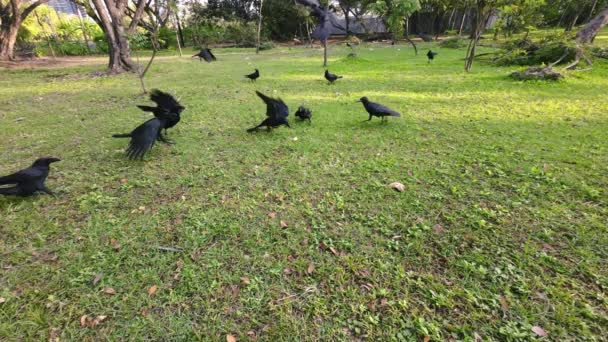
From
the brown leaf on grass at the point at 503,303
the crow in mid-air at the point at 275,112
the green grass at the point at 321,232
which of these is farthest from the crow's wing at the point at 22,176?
the brown leaf on grass at the point at 503,303

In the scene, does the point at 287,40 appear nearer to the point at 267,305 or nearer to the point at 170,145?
the point at 170,145

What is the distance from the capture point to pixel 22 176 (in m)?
2.82

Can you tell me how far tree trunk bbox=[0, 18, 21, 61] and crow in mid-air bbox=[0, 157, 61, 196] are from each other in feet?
65.2

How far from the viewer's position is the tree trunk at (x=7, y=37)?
50.9 feet

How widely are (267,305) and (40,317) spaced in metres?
1.45

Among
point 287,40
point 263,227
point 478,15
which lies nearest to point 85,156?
point 263,227

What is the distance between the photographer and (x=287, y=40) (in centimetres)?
3262

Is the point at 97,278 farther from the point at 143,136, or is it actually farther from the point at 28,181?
the point at 143,136

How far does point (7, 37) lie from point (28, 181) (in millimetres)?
20338

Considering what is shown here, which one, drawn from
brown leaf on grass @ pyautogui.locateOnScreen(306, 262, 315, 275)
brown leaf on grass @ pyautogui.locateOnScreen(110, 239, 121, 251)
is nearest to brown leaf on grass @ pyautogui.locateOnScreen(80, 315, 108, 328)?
brown leaf on grass @ pyautogui.locateOnScreen(110, 239, 121, 251)

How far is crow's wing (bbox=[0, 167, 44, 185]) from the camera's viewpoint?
9.00 feet

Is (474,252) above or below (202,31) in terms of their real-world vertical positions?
below

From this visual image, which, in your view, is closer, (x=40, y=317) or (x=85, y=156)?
(x=40, y=317)

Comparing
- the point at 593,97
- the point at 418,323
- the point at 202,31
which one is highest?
the point at 202,31
